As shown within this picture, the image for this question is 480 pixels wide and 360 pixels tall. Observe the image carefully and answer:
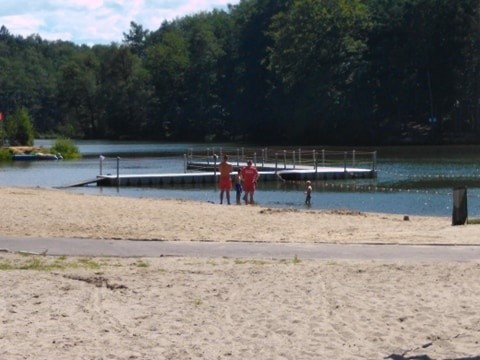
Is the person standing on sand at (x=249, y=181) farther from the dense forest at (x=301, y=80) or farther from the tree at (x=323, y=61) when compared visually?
the tree at (x=323, y=61)

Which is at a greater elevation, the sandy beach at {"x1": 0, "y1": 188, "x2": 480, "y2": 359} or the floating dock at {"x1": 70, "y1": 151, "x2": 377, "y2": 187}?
the sandy beach at {"x1": 0, "y1": 188, "x2": 480, "y2": 359}

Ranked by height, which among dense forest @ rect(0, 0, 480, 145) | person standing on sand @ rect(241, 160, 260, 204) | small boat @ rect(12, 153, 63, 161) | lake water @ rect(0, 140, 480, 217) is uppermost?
dense forest @ rect(0, 0, 480, 145)

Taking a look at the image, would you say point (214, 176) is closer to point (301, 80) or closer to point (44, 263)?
point (44, 263)

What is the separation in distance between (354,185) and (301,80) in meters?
61.8

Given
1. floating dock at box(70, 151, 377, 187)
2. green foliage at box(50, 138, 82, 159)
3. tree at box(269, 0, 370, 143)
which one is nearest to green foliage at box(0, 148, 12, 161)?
green foliage at box(50, 138, 82, 159)

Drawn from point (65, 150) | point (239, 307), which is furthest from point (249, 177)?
point (65, 150)

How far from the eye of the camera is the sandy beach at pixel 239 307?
959 cm

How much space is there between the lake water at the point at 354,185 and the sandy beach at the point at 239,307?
1558 cm

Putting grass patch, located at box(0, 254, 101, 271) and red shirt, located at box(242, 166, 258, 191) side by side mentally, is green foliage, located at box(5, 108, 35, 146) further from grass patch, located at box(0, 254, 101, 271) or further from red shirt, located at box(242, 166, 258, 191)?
grass patch, located at box(0, 254, 101, 271)

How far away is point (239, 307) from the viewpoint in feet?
38.2

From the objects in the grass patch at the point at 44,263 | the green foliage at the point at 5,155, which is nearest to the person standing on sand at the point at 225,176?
the grass patch at the point at 44,263

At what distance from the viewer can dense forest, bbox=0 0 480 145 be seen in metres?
94.1

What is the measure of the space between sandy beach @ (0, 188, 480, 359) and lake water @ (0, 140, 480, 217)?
1558cm

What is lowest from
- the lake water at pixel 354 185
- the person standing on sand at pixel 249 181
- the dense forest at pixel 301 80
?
the lake water at pixel 354 185
